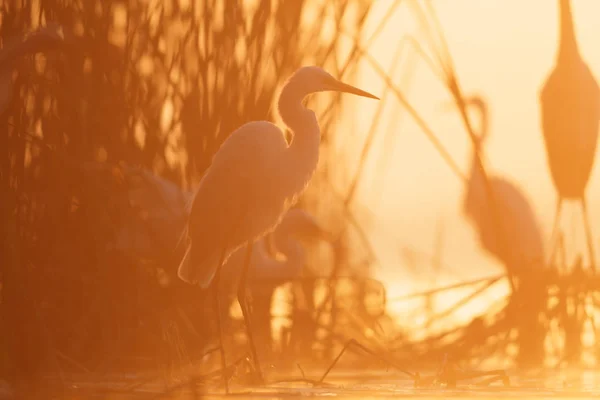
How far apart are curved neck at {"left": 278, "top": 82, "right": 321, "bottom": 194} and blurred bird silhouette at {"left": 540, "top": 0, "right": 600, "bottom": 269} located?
1.90 metres

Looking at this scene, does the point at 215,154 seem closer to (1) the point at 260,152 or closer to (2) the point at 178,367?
(1) the point at 260,152

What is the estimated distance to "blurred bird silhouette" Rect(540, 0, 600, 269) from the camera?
6539 mm

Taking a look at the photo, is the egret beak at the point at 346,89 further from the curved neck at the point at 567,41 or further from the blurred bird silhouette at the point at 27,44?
the curved neck at the point at 567,41

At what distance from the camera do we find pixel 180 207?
5289mm

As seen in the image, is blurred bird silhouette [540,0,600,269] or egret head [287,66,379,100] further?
blurred bird silhouette [540,0,600,269]

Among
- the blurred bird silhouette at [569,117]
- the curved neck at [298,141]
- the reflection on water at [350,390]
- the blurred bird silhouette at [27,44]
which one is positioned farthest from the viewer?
the blurred bird silhouette at [569,117]

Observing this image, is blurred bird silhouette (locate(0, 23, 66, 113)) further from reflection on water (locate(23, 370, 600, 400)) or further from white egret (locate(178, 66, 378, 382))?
reflection on water (locate(23, 370, 600, 400))

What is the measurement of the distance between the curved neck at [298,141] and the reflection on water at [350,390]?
876mm

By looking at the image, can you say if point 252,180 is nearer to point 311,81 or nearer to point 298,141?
point 298,141

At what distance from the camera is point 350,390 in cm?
395

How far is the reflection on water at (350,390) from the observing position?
145 inches

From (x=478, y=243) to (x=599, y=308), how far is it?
292cm

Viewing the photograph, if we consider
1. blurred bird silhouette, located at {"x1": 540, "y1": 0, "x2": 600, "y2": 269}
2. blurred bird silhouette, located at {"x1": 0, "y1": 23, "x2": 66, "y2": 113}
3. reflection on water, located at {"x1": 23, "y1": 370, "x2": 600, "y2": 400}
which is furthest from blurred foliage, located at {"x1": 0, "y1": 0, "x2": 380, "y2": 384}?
blurred bird silhouette, located at {"x1": 540, "y1": 0, "x2": 600, "y2": 269}

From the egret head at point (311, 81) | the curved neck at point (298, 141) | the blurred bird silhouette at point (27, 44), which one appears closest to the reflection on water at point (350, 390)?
the curved neck at point (298, 141)
